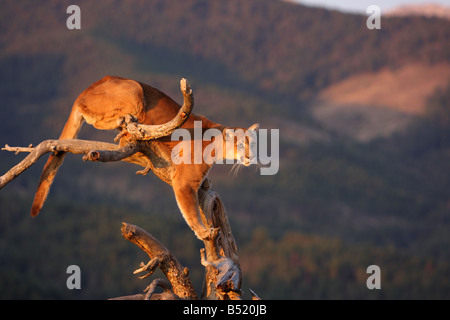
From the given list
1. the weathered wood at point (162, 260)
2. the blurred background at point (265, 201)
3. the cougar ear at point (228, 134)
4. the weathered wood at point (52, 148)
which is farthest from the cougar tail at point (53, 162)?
the blurred background at point (265, 201)

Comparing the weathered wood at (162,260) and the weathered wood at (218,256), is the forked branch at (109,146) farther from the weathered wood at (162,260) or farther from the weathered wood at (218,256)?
the weathered wood at (218,256)

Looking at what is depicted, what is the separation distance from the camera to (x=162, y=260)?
1145 centimetres

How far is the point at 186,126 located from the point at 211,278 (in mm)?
2465

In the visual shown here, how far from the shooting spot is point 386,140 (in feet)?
625

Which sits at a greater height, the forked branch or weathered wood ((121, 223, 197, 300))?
the forked branch

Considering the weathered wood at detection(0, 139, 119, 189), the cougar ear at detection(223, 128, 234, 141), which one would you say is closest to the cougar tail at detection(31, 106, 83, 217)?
the weathered wood at detection(0, 139, 119, 189)

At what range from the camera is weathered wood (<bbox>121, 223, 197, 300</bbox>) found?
11047 millimetres

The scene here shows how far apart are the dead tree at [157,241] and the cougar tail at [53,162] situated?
317 mm

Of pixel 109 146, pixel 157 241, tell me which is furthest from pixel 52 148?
pixel 157 241

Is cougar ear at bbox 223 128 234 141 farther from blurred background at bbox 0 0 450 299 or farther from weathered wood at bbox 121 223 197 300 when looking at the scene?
blurred background at bbox 0 0 450 299

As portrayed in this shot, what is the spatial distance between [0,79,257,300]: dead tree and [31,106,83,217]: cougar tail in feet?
1.04

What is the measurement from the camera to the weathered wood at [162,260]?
11.0 metres
